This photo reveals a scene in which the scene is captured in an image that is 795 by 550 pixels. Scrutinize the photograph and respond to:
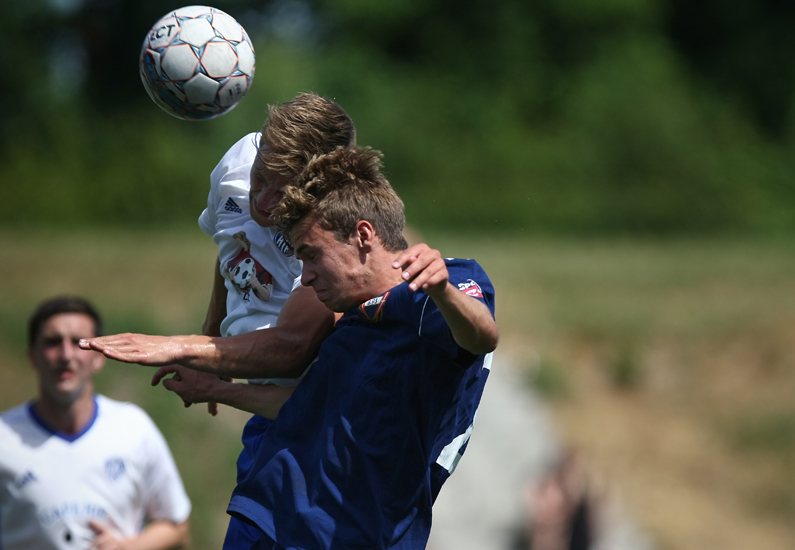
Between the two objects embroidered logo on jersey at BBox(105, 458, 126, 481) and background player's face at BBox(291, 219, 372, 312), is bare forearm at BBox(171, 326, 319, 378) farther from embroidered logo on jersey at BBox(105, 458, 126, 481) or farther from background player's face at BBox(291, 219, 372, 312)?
embroidered logo on jersey at BBox(105, 458, 126, 481)

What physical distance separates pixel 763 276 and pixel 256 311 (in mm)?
13739

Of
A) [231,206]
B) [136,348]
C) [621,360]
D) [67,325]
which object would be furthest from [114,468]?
[621,360]

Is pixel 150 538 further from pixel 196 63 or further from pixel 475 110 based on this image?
pixel 475 110

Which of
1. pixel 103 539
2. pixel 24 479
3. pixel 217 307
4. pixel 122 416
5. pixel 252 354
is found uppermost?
pixel 217 307

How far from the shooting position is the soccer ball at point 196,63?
344cm

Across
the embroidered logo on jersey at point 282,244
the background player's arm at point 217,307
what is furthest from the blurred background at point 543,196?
the embroidered logo on jersey at point 282,244

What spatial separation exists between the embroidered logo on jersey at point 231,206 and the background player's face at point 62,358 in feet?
6.80

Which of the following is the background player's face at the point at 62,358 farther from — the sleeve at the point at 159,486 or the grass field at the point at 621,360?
the grass field at the point at 621,360

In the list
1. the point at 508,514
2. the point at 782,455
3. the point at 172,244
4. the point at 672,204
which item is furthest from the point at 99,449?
the point at 672,204

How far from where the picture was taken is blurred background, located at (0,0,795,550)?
1150 cm

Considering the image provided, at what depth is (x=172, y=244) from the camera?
15969mm

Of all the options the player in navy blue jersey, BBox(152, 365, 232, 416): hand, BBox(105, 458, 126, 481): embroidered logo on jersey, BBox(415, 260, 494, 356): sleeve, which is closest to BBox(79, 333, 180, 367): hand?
BBox(152, 365, 232, 416): hand

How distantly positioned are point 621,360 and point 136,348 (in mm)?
10700

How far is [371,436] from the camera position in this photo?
2980 millimetres
